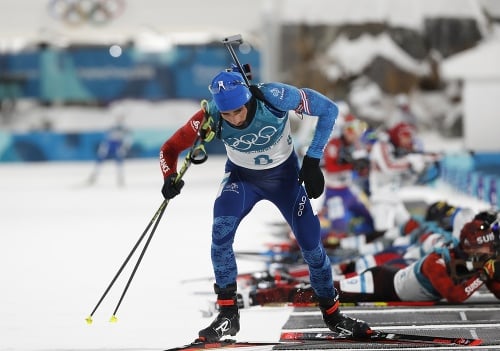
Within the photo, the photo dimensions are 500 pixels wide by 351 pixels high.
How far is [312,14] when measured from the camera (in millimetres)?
34094

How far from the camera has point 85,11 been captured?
33.3 metres

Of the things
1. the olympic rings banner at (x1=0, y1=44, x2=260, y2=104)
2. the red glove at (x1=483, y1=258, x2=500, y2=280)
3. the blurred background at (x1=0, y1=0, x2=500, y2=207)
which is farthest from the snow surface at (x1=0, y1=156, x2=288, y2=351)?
the olympic rings banner at (x1=0, y1=44, x2=260, y2=104)

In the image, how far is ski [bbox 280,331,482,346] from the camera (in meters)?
5.66

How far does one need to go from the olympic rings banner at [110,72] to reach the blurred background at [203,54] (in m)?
0.04

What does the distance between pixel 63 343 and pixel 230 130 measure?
1813 mm

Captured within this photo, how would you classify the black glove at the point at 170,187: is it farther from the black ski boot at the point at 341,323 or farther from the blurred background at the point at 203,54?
the blurred background at the point at 203,54

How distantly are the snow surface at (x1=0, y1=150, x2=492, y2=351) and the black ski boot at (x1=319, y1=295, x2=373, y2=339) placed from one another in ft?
1.25

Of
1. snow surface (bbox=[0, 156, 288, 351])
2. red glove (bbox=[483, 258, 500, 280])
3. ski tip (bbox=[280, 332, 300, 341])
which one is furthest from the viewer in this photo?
red glove (bbox=[483, 258, 500, 280])

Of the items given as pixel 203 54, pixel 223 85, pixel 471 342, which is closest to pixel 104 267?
pixel 223 85

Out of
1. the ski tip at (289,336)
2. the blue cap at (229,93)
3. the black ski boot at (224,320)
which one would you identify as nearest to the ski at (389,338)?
the ski tip at (289,336)

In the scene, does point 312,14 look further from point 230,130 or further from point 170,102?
point 230,130

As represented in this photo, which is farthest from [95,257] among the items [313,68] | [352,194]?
[313,68]

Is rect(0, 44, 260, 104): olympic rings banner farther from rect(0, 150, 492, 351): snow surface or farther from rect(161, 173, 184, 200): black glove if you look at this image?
rect(161, 173, 184, 200): black glove

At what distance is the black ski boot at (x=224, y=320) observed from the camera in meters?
5.81
